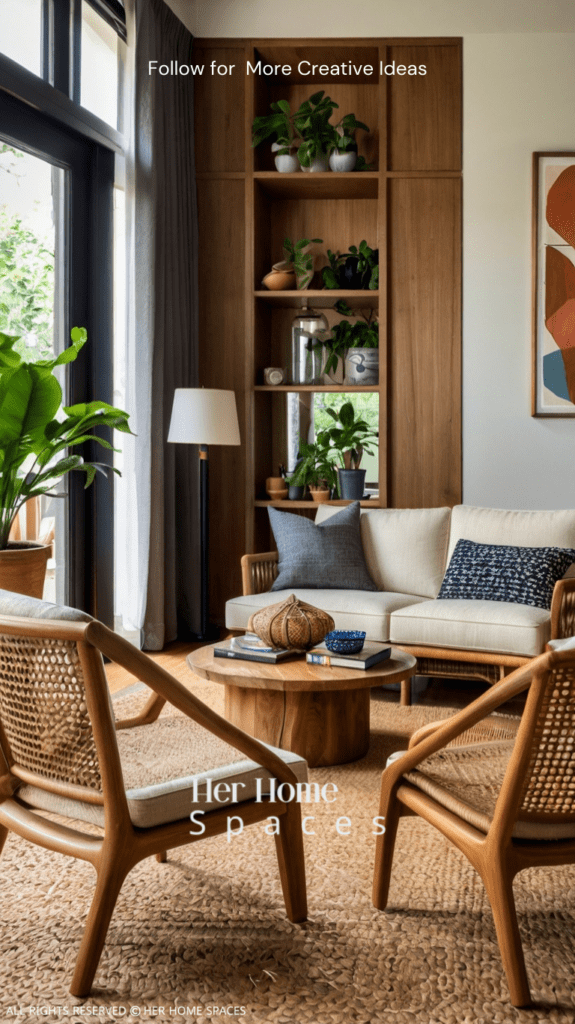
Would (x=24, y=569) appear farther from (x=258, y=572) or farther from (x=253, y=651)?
(x=258, y=572)

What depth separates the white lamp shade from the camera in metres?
4.53

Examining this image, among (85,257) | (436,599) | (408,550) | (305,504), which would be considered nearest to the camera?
(436,599)

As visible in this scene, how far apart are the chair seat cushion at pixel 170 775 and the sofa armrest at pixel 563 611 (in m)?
1.75

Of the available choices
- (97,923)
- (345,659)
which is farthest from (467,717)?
(345,659)

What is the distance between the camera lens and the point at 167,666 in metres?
4.34

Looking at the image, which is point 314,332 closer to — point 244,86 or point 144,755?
point 244,86

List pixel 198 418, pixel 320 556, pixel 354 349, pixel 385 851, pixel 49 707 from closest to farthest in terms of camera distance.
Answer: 1. pixel 49 707
2. pixel 385 851
3. pixel 320 556
4. pixel 198 418
5. pixel 354 349

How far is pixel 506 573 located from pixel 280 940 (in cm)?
219

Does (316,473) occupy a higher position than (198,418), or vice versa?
(198,418)

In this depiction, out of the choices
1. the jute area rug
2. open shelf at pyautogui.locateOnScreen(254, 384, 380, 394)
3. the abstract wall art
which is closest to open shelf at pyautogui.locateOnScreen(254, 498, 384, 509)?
open shelf at pyautogui.locateOnScreen(254, 384, 380, 394)

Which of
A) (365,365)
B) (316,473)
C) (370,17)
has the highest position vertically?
(370,17)

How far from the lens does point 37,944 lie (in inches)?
70.9

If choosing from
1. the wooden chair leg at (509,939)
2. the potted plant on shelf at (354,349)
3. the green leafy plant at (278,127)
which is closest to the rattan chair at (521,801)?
the wooden chair leg at (509,939)

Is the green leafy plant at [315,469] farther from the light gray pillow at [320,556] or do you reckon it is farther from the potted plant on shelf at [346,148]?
the potted plant on shelf at [346,148]
